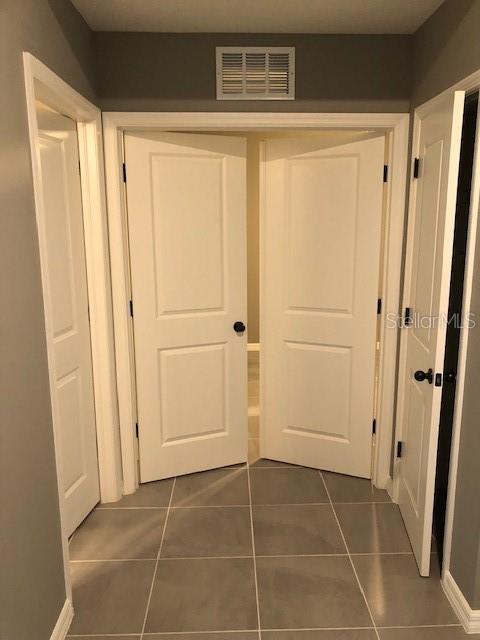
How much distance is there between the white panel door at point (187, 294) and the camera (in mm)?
2814

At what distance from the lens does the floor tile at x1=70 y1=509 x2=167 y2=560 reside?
244cm

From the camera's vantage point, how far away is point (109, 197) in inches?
105

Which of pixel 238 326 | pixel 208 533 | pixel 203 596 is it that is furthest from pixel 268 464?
pixel 203 596

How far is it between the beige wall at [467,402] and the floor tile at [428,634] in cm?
11

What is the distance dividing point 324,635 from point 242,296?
1.82 meters

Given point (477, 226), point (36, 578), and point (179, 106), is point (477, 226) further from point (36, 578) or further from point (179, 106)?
point (36, 578)

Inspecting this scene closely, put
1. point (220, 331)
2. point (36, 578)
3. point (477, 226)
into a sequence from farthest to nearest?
point (220, 331), point (477, 226), point (36, 578)

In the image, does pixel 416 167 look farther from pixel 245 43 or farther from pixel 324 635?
pixel 324 635

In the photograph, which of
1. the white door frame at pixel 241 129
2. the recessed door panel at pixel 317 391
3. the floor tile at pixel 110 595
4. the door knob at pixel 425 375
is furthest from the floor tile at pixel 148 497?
the door knob at pixel 425 375

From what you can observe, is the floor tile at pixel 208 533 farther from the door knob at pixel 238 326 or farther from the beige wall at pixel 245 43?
the beige wall at pixel 245 43

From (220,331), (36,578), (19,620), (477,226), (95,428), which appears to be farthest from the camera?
(220,331)

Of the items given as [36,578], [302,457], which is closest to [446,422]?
[302,457]

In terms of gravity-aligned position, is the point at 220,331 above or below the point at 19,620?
above

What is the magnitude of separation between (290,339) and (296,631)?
1630 mm
